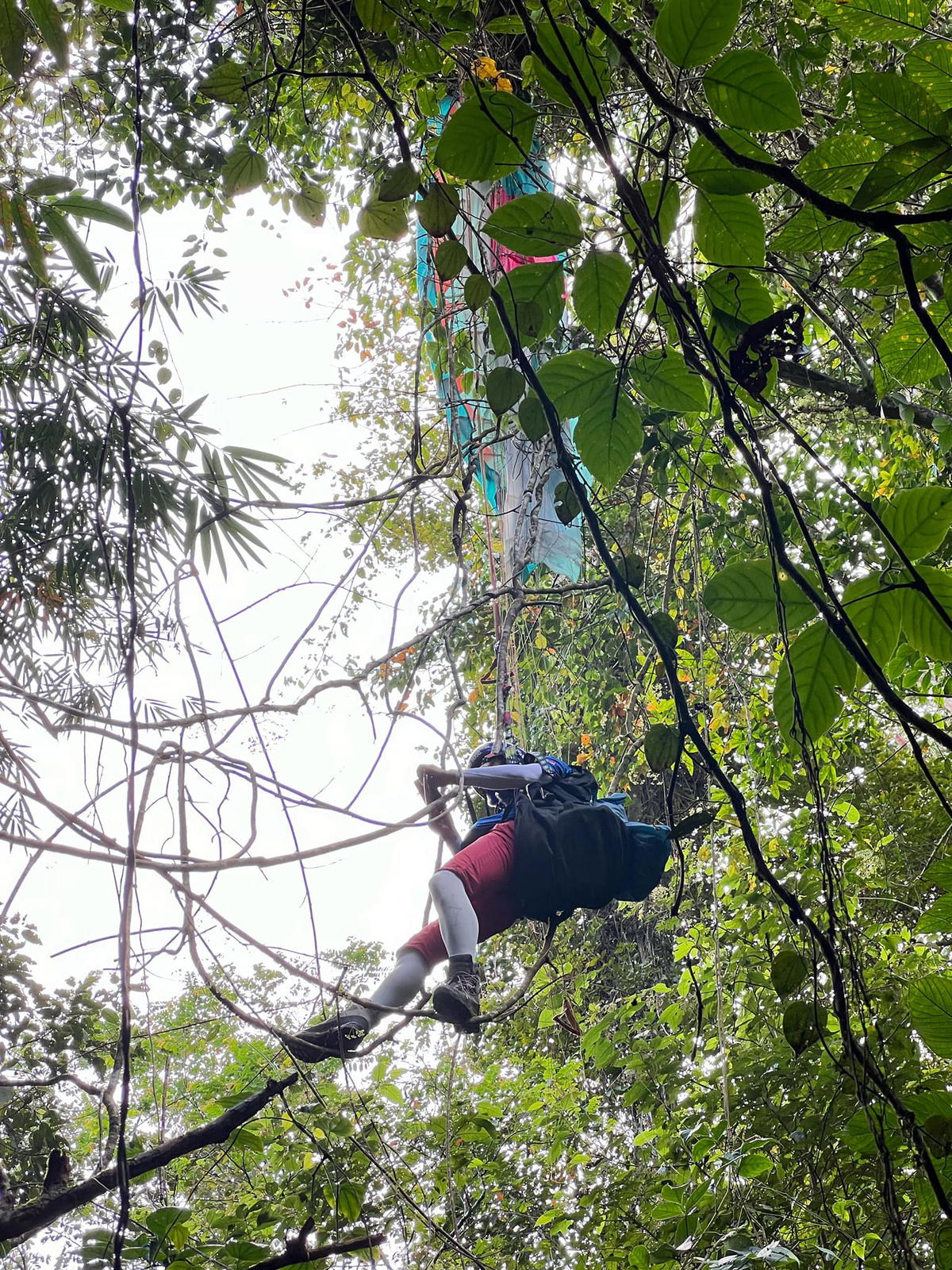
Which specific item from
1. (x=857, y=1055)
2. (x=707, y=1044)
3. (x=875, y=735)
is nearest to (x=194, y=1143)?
(x=857, y=1055)

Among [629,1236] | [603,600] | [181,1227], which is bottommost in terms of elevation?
[629,1236]

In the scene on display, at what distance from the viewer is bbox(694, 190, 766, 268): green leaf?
0.52m

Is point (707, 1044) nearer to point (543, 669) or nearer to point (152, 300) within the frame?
point (543, 669)

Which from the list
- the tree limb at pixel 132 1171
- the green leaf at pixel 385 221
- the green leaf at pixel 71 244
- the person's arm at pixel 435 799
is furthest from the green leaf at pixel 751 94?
the person's arm at pixel 435 799

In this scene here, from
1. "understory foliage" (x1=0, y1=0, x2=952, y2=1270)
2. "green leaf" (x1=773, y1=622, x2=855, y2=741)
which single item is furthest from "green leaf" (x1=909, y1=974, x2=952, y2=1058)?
"green leaf" (x1=773, y1=622, x2=855, y2=741)

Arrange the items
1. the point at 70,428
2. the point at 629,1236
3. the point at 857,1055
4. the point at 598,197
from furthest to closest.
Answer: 1. the point at 70,428
2. the point at 598,197
3. the point at 629,1236
4. the point at 857,1055

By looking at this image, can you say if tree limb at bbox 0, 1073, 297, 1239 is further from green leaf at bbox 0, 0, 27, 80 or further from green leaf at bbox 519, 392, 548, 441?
green leaf at bbox 0, 0, 27, 80

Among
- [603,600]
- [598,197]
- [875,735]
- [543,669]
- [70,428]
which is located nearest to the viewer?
[598,197]

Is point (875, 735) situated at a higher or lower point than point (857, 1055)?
higher

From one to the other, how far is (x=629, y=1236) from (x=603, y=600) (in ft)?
5.50

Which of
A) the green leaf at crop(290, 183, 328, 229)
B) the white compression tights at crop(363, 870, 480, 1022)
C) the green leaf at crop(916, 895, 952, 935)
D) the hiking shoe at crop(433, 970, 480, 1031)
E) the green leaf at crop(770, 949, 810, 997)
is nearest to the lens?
the green leaf at crop(770, 949, 810, 997)

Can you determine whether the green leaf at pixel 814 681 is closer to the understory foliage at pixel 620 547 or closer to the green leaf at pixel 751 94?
the understory foliage at pixel 620 547

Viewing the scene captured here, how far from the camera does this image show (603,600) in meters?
2.75

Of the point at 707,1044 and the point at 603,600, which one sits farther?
the point at 603,600
